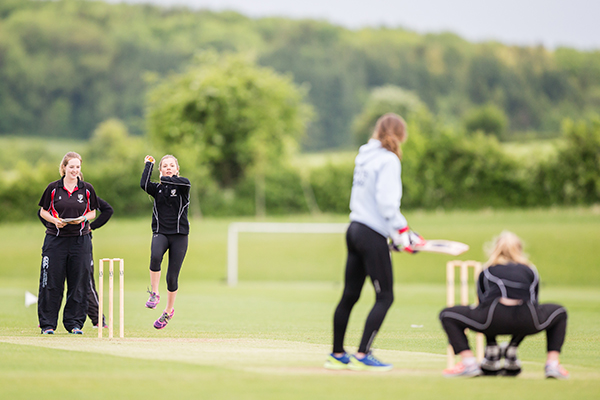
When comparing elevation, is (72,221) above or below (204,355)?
above

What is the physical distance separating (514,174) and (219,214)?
13.1 metres

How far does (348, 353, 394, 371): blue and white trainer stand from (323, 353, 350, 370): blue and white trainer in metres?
0.03

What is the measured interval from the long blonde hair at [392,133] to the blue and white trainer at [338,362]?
64.2 inches

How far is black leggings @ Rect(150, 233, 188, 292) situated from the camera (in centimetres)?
781

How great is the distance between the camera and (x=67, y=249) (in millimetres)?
8070

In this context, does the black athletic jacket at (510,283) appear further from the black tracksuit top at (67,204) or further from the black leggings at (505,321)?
the black tracksuit top at (67,204)

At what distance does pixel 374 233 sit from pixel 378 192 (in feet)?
1.04

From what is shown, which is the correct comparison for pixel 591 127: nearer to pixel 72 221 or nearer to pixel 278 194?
pixel 278 194

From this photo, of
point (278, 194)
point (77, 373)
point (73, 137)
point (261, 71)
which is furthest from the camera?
point (73, 137)

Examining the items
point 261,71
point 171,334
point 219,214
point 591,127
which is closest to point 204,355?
point 171,334

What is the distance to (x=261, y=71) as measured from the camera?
40375 mm

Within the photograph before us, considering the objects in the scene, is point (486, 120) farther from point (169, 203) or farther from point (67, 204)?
point (67, 204)

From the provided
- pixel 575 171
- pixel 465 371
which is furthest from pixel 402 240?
pixel 575 171

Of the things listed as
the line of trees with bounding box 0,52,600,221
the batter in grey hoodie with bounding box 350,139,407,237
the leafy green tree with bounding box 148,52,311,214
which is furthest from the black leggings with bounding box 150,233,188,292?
the leafy green tree with bounding box 148,52,311,214
